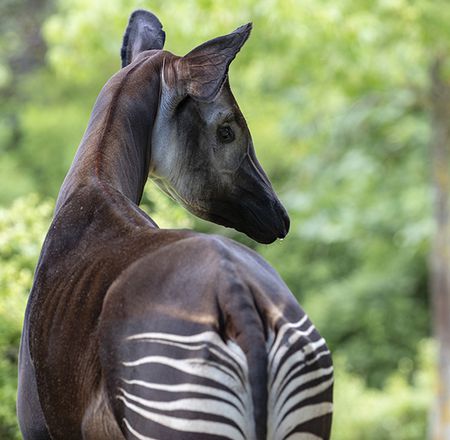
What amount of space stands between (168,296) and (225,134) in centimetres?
114

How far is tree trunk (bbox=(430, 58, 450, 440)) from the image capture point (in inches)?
468

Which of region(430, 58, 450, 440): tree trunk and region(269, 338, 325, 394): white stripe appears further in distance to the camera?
region(430, 58, 450, 440): tree trunk

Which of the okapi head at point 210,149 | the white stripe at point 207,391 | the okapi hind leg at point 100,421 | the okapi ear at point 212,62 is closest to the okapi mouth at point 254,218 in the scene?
the okapi head at point 210,149

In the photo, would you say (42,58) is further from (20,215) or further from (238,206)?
(238,206)

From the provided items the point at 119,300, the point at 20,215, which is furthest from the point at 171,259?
the point at 20,215

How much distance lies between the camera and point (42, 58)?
26438 millimetres

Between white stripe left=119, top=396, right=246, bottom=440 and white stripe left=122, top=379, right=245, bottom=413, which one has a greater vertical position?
white stripe left=122, top=379, right=245, bottom=413

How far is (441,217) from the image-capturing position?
11.9m

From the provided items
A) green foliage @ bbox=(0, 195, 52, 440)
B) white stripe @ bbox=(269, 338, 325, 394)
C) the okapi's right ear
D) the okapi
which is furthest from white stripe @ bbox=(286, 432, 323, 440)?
green foliage @ bbox=(0, 195, 52, 440)

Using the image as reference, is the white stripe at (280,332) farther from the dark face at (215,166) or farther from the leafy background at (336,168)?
the leafy background at (336,168)

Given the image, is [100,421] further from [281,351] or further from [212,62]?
[212,62]

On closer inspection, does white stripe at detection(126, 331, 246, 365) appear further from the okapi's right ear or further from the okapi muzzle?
the okapi's right ear

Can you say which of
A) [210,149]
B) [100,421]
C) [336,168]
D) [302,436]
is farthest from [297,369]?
[336,168]

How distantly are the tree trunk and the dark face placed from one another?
323 inches
